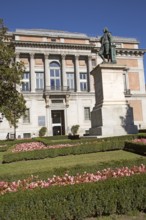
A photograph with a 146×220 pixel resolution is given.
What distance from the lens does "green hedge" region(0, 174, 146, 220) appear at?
4.54 metres

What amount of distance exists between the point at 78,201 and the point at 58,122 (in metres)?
45.7

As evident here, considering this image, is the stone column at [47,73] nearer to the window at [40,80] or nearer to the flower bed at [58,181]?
the window at [40,80]

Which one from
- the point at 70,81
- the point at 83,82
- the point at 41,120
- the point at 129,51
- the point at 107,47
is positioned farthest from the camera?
the point at 129,51

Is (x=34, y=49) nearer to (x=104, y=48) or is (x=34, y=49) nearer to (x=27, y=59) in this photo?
(x=27, y=59)

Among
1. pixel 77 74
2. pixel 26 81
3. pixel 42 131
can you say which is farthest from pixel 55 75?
pixel 42 131

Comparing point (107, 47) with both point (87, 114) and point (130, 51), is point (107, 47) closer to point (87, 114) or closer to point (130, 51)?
point (87, 114)

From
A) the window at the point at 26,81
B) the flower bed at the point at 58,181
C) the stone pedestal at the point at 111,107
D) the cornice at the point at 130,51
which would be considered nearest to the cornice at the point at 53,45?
the window at the point at 26,81

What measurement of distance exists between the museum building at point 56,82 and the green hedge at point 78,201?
4119 cm

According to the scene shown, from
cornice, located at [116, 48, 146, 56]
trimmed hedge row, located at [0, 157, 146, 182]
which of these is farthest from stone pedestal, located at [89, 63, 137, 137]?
cornice, located at [116, 48, 146, 56]

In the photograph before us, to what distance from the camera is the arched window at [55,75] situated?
164ft

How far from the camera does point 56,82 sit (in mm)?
50406

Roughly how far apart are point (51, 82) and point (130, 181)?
45.8 metres

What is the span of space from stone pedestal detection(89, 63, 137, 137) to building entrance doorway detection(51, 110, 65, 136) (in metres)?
28.9

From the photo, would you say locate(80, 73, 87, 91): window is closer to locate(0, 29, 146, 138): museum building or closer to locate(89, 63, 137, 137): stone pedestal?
locate(0, 29, 146, 138): museum building
